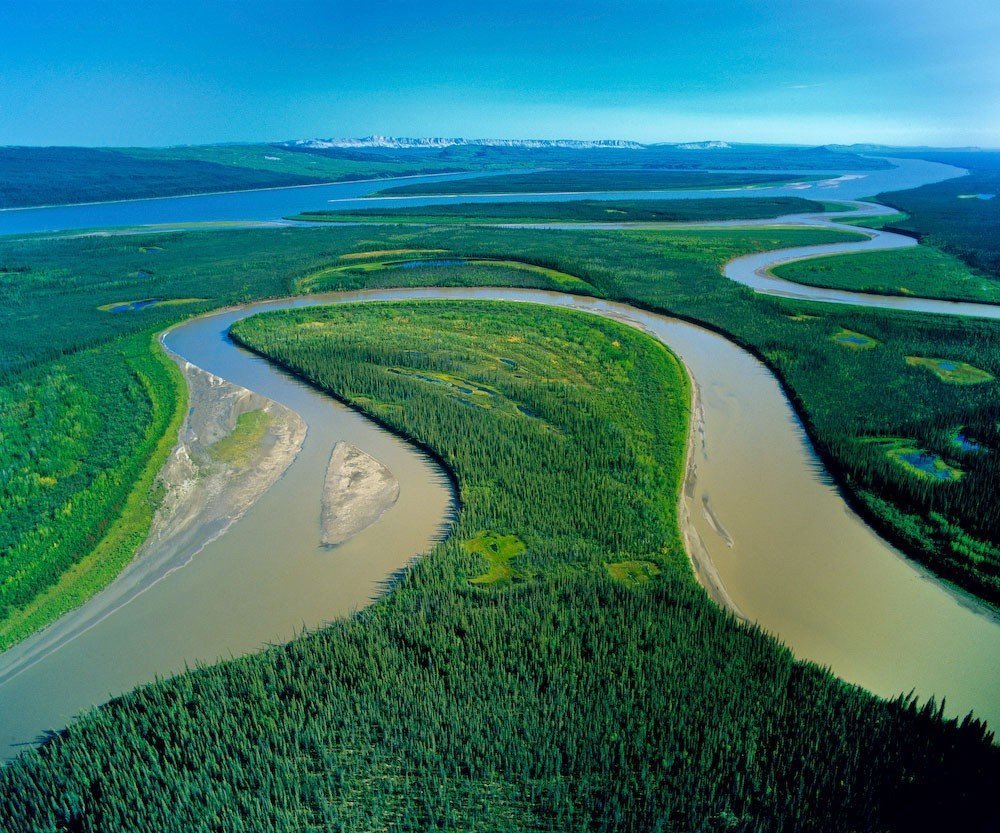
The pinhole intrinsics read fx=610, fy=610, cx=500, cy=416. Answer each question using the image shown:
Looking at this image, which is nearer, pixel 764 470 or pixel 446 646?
pixel 446 646

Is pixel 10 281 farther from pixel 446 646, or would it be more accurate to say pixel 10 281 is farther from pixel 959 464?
pixel 959 464

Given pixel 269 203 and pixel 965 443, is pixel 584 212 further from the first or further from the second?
pixel 965 443

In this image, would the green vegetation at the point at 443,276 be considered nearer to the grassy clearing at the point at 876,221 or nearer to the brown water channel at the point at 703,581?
the brown water channel at the point at 703,581

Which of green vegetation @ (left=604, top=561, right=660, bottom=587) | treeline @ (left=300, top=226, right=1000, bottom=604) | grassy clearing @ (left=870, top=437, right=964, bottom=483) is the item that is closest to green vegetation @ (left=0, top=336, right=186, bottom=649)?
green vegetation @ (left=604, top=561, right=660, bottom=587)

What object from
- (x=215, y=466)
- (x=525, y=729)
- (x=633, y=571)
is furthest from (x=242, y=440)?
(x=525, y=729)

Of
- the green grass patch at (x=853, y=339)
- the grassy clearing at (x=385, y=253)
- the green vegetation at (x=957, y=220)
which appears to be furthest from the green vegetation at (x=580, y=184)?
the green grass patch at (x=853, y=339)

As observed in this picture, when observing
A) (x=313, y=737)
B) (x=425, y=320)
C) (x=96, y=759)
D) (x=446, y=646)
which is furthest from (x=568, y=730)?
(x=425, y=320)
